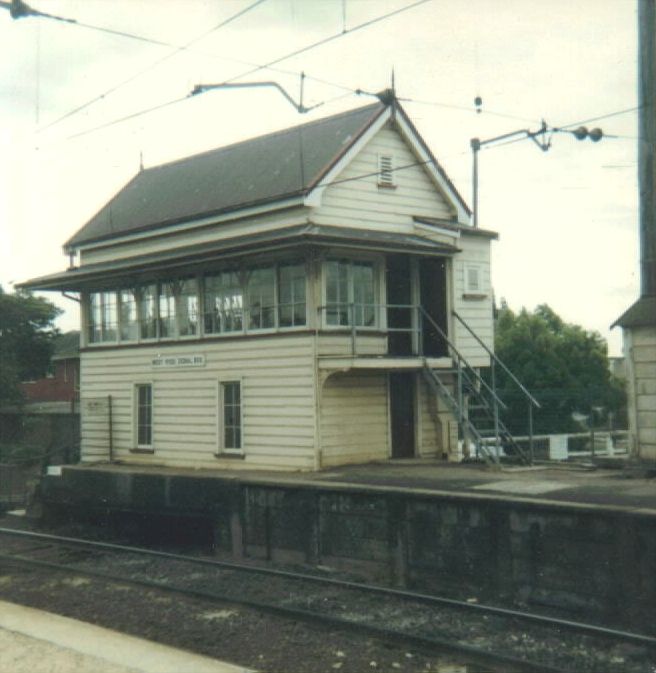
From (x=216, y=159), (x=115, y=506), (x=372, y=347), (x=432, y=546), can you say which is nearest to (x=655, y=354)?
(x=432, y=546)

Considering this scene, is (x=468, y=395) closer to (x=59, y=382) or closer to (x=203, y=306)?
(x=203, y=306)

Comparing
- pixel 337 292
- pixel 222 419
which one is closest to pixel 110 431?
pixel 222 419

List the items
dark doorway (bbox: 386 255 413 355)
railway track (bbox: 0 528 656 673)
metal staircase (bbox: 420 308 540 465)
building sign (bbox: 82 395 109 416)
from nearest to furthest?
railway track (bbox: 0 528 656 673)
metal staircase (bbox: 420 308 540 465)
dark doorway (bbox: 386 255 413 355)
building sign (bbox: 82 395 109 416)

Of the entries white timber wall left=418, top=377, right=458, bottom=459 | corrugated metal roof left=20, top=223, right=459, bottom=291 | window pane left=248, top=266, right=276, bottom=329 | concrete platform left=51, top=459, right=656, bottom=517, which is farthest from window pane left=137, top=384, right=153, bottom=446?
white timber wall left=418, top=377, right=458, bottom=459

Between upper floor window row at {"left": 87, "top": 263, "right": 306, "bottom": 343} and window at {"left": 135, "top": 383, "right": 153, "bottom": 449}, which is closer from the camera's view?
upper floor window row at {"left": 87, "top": 263, "right": 306, "bottom": 343}

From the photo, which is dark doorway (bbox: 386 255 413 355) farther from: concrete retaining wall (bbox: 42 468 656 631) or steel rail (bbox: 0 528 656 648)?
steel rail (bbox: 0 528 656 648)

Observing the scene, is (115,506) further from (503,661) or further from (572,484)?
(503,661)

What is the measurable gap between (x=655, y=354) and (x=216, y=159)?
13.0 meters

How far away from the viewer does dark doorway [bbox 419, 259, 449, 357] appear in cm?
2094

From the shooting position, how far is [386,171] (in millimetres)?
20438

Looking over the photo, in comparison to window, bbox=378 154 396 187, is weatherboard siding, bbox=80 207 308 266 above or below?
below

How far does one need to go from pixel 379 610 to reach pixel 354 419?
748cm

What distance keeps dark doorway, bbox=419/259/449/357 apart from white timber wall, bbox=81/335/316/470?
3.57 meters

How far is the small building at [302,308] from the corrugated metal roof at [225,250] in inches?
2.0
